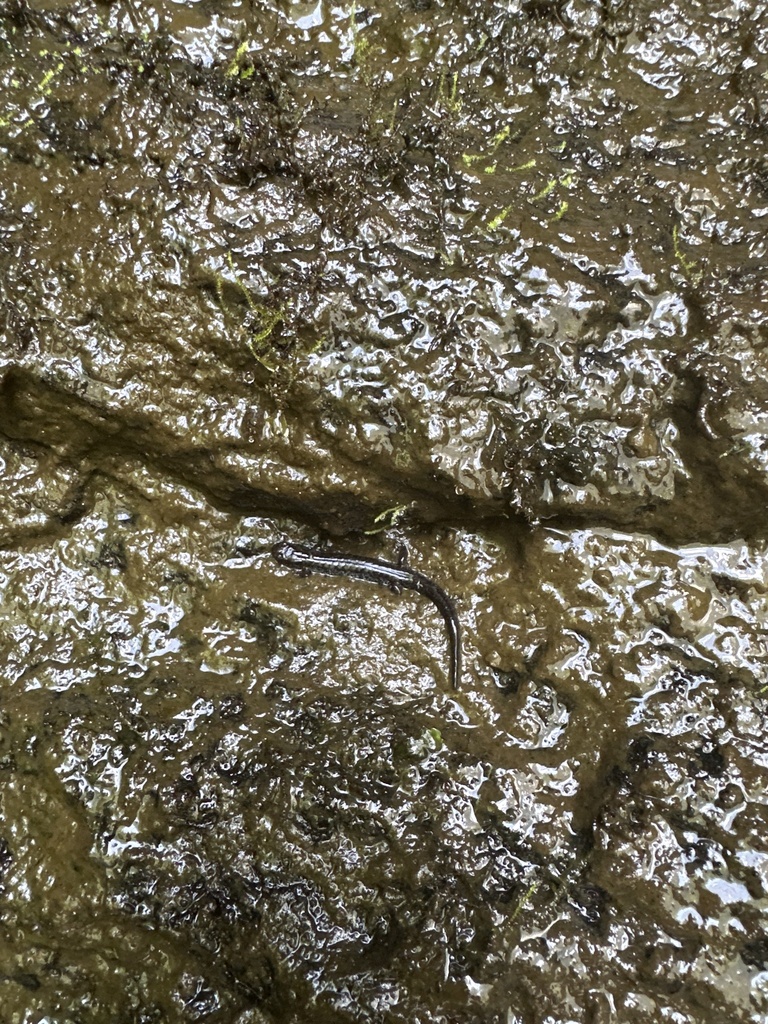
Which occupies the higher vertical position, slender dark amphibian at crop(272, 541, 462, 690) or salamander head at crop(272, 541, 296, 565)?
salamander head at crop(272, 541, 296, 565)

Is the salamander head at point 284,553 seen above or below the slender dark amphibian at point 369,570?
above

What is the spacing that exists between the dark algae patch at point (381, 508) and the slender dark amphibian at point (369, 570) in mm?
25

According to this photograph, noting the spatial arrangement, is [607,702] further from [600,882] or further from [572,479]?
[572,479]

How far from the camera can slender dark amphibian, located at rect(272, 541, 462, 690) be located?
2877mm

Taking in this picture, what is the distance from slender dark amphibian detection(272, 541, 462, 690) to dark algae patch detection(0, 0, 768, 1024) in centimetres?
3

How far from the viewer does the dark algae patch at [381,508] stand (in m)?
2.33

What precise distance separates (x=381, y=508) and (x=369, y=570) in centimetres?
27

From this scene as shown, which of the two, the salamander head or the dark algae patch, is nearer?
the dark algae patch

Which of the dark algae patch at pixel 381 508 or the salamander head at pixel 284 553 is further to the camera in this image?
the salamander head at pixel 284 553

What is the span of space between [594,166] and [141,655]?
2.83m

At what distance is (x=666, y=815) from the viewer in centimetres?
243

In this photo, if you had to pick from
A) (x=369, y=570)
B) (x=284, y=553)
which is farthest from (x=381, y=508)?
(x=284, y=553)

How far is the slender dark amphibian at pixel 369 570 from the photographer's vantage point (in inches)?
113

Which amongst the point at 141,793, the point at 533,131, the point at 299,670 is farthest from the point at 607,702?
the point at 533,131
